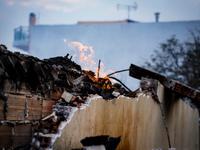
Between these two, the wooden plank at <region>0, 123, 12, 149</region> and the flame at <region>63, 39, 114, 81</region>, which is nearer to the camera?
the wooden plank at <region>0, 123, 12, 149</region>

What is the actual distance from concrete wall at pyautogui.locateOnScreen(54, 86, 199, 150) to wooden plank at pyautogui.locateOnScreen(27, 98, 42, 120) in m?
0.55

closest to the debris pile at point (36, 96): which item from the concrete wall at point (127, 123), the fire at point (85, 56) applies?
the concrete wall at point (127, 123)

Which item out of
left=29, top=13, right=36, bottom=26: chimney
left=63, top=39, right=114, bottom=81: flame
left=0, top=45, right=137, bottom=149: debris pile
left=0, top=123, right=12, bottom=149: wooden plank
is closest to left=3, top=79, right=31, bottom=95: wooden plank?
left=0, top=45, right=137, bottom=149: debris pile

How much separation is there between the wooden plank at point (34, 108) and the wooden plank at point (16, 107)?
0.37 feet

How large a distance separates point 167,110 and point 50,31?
1707cm

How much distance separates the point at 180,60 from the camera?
67.6 feet

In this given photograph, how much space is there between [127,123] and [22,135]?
2275mm

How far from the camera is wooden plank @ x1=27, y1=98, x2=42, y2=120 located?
3.90 metres

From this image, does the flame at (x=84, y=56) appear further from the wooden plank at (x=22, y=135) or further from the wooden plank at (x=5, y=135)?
the wooden plank at (x=5, y=135)

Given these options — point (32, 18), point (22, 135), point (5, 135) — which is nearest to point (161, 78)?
point (22, 135)

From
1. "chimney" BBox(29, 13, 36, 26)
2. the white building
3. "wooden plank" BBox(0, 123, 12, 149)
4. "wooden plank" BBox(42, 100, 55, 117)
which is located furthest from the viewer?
"chimney" BBox(29, 13, 36, 26)

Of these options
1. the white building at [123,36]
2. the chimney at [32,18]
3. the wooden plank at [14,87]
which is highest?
the chimney at [32,18]

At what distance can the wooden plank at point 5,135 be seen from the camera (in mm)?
3466

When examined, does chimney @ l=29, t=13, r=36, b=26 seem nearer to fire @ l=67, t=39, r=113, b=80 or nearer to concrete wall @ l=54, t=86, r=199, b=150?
concrete wall @ l=54, t=86, r=199, b=150
